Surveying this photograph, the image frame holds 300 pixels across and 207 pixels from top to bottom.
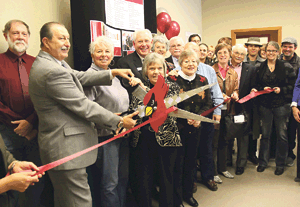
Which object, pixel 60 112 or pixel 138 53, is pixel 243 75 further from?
pixel 60 112

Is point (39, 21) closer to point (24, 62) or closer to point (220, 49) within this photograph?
point (24, 62)

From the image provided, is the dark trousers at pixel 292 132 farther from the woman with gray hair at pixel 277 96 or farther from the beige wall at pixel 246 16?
the beige wall at pixel 246 16

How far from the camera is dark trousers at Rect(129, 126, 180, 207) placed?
207 cm

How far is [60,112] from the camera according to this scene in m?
1.48

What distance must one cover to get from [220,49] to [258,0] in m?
5.06

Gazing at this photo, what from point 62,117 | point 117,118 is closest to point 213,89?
point 117,118

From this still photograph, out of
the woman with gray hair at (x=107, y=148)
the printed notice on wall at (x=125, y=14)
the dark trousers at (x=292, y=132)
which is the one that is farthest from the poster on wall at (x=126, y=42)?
the dark trousers at (x=292, y=132)

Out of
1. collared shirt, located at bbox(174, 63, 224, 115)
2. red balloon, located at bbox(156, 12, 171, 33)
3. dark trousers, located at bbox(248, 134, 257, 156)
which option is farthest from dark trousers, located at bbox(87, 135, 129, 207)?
red balloon, located at bbox(156, 12, 171, 33)

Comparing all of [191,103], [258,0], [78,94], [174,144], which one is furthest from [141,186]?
[258,0]

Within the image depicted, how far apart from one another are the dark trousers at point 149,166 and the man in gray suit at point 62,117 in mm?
552

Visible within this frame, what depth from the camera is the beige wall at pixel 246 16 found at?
6793 millimetres

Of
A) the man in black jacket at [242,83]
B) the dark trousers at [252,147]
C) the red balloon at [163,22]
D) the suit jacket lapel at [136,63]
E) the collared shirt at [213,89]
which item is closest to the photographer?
the suit jacket lapel at [136,63]

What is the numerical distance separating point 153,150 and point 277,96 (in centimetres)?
193

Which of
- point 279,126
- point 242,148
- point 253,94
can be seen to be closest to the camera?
point 253,94
